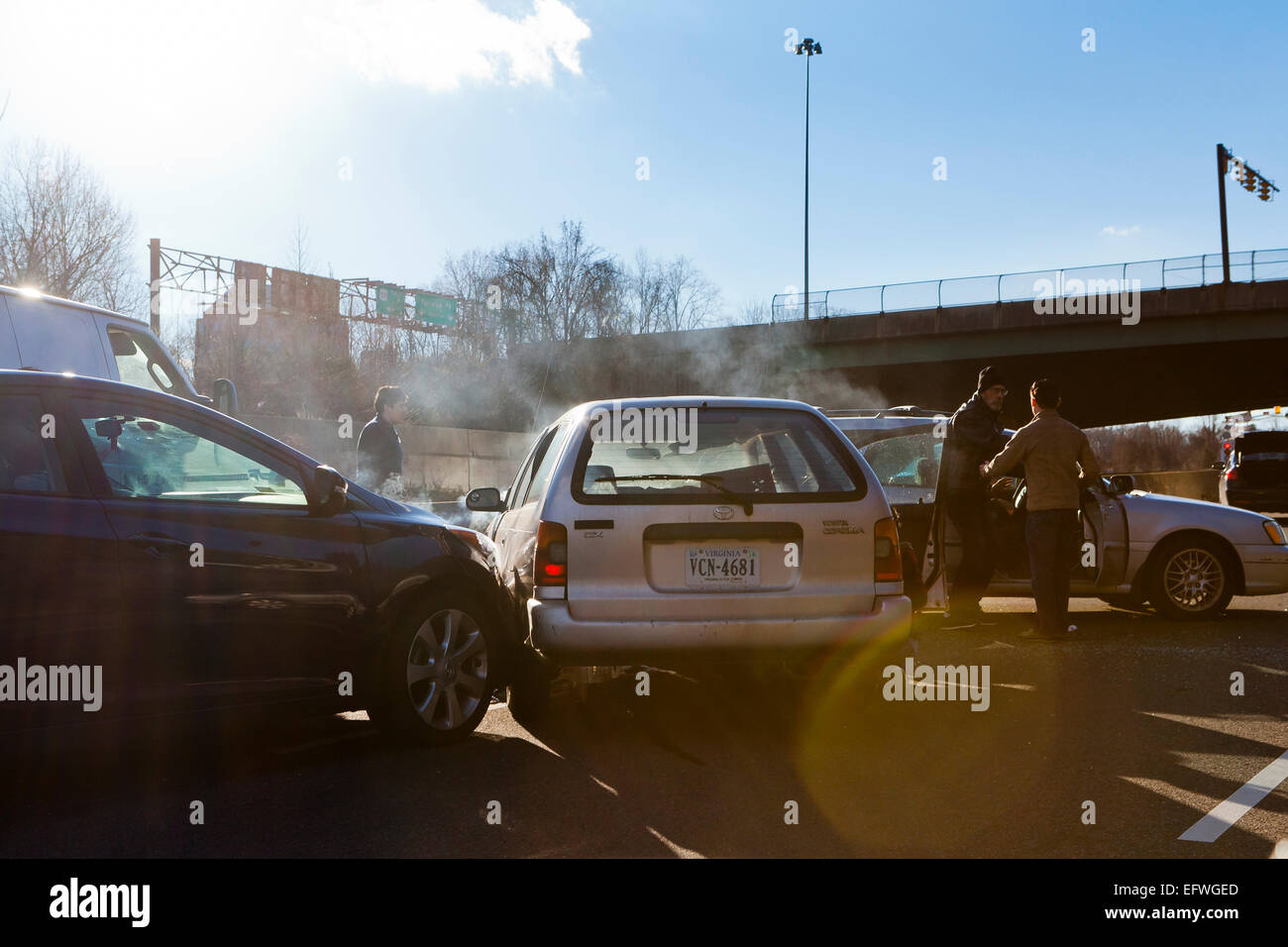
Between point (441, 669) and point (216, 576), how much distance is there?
3.78 ft

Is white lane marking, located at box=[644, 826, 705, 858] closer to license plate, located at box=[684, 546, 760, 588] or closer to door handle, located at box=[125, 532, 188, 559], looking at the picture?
license plate, located at box=[684, 546, 760, 588]

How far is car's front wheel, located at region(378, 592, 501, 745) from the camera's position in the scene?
5.29 m

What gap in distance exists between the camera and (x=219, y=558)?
15.7ft

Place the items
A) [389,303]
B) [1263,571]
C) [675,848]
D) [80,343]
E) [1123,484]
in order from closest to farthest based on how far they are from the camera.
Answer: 1. [675,848]
2. [80,343]
3. [1123,484]
4. [1263,571]
5. [389,303]

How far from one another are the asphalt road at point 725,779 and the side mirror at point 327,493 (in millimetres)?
954

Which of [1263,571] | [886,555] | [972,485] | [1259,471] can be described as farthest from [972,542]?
[1259,471]

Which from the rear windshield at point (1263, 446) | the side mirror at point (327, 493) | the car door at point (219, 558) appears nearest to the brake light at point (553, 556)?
the car door at point (219, 558)

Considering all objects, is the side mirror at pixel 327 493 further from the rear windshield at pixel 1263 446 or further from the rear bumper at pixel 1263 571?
the rear windshield at pixel 1263 446

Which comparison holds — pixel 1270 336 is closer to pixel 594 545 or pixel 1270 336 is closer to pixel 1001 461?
pixel 1001 461

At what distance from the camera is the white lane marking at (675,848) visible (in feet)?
12.8

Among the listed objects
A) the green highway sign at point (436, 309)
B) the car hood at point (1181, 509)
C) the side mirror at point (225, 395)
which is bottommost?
the car hood at point (1181, 509)

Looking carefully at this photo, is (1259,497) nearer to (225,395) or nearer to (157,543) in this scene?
(225,395)

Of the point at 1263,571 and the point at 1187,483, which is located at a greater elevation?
the point at 1187,483

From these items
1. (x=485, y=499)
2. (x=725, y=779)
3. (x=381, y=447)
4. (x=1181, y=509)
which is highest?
(x=381, y=447)
